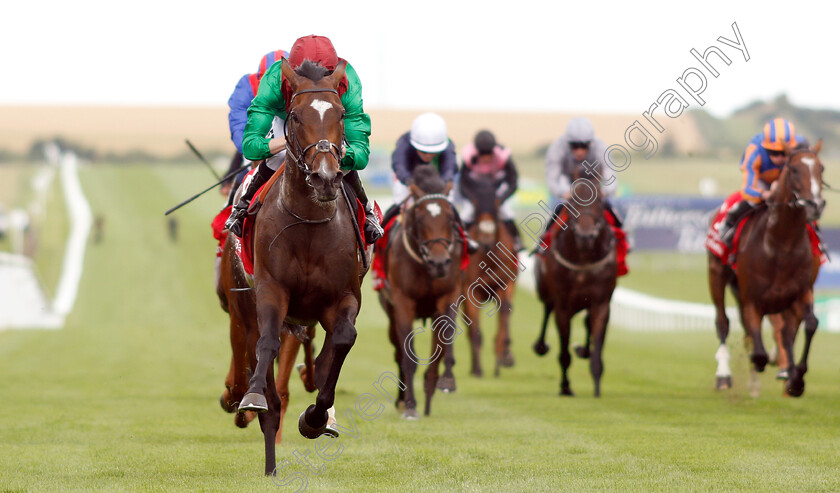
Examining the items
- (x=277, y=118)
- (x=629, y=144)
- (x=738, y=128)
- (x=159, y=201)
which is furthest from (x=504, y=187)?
(x=738, y=128)

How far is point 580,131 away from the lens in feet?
40.2

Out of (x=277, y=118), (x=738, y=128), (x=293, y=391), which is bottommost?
(x=293, y=391)

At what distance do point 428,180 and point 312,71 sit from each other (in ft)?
12.8

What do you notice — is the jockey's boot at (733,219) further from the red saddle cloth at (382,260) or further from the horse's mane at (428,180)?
the horse's mane at (428,180)

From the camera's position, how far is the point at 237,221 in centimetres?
695

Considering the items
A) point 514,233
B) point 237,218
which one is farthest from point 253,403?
point 514,233

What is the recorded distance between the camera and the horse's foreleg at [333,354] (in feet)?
21.3

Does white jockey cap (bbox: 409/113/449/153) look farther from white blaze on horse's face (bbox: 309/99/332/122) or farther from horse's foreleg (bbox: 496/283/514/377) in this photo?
white blaze on horse's face (bbox: 309/99/332/122)

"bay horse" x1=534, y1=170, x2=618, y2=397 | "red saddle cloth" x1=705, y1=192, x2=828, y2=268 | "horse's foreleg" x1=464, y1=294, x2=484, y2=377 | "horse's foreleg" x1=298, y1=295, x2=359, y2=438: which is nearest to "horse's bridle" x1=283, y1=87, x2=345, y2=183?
"horse's foreleg" x1=298, y1=295, x2=359, y2=438

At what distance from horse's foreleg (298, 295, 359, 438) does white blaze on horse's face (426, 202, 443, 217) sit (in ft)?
11.0

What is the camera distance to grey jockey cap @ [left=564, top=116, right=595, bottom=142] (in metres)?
12.3

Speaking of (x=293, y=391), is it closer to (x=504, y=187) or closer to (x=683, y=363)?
(x=504, y=187)

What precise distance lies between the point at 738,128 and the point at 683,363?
36232 millimetres

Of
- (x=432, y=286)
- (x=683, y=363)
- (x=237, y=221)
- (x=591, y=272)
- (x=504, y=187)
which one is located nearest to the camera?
(x=237, y=221)
